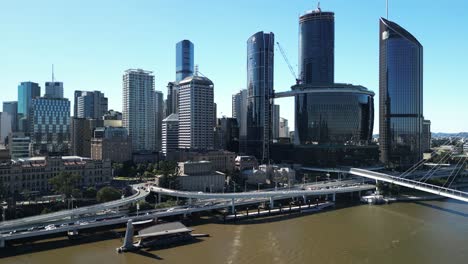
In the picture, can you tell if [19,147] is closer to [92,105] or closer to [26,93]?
[92,105]

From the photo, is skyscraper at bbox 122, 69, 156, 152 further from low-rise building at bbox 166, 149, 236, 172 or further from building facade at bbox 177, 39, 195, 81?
building facade at bbox 177, 39, 195, 81

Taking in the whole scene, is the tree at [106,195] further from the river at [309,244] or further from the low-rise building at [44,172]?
the river at [309,244]

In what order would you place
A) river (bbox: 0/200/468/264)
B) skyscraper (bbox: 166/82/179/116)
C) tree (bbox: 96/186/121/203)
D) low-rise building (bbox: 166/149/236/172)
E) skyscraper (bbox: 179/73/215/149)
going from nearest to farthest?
1. river (bbox: 0/200/468/264)
2. tree (bbox: 96/186/121/203)
3. low-rise building (bbox: 166/149/236/172)
4. skyscraper (bbox: 179/73/215/149)
5. skyscraper (bbox: 166/82/179/116)

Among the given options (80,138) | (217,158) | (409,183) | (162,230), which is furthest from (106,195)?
(80,138)

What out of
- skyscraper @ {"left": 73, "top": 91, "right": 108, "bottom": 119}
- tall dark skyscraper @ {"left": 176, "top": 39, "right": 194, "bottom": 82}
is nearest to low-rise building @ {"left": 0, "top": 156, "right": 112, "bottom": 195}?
skyscraper @ {"left": 73, "top": 91, "right": 108, "bottom": 119}

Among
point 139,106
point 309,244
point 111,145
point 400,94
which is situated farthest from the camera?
point 139,106
